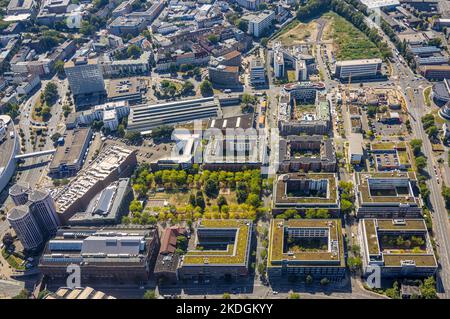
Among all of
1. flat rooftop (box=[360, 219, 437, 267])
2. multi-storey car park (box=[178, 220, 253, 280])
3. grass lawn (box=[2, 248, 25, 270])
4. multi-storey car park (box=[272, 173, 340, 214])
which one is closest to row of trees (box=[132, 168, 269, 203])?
multi-storey car park (box=[272, 173, 340, 214])

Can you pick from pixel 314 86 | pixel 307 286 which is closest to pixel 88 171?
pixel 307 286

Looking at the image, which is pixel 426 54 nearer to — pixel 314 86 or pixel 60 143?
pixel 314 86

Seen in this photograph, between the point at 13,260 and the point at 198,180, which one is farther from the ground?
the point at 198,180

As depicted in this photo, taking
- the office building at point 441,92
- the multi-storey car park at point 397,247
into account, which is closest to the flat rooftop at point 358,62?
the office building at point 441,92

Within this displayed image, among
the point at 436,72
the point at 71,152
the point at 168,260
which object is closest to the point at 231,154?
the point at 168,260

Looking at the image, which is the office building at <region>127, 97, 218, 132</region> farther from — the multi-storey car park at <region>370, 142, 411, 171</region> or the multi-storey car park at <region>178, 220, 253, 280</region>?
the multi-storey car park at <region>370, 142, 411, 171</region>

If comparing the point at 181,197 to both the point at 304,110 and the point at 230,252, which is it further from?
the point at 304,110

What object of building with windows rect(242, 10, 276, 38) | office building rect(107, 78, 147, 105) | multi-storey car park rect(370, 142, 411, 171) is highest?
building with windows rect(242, 10, 276, 38)
